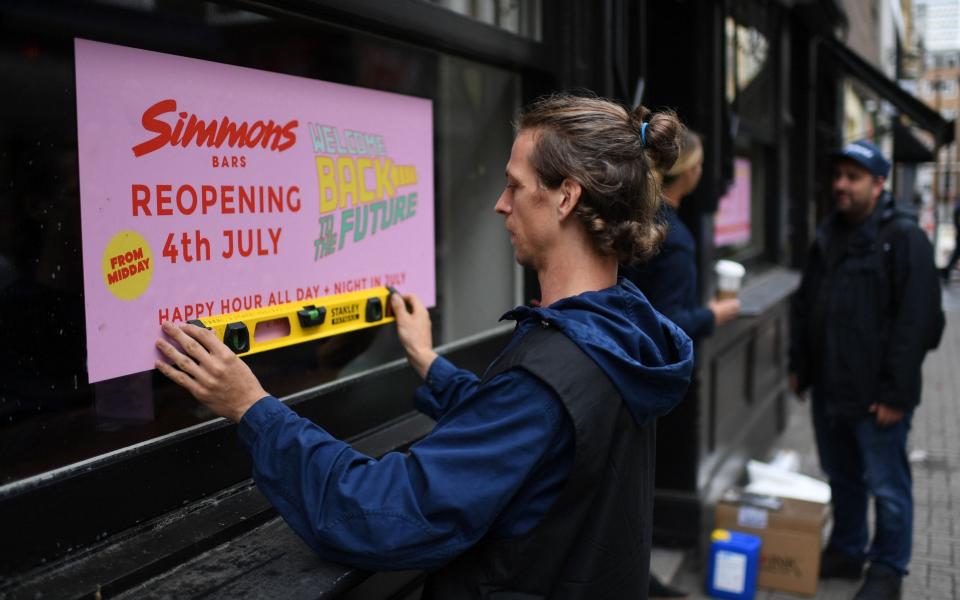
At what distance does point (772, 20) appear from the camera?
6.97m

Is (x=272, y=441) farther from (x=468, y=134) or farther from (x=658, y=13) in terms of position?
(x=658, y=13)

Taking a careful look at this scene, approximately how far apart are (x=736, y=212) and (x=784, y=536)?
8.74 ft

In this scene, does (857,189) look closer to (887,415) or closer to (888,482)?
(887,415)

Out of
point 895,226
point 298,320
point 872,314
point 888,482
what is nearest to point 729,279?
point 872,314

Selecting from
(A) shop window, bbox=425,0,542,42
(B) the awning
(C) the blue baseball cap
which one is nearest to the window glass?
(A) shop window, bbox=425,0,542,42

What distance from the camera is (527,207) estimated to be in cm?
171

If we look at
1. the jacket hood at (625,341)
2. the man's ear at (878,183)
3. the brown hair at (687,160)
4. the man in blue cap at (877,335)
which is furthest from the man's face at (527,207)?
the man's ear at (878,183)

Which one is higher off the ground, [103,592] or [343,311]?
[343,311]

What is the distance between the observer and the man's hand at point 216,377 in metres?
1.67

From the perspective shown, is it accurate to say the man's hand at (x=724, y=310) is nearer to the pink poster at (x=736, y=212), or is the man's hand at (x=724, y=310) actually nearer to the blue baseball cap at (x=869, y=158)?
the blue baseball cap at (x=869, y=158)

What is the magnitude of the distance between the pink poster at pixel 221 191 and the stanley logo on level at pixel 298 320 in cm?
4

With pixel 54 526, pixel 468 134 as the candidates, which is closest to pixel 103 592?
pixel 54 526

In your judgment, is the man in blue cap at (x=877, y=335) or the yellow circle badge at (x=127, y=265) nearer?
the yellow circle badge at (x=127, y=265)

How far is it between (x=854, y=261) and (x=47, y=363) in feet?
11.8
